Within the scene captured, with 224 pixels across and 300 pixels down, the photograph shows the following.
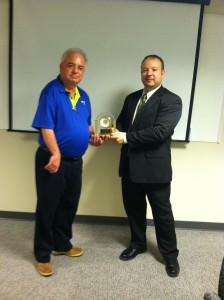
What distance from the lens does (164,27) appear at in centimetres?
246

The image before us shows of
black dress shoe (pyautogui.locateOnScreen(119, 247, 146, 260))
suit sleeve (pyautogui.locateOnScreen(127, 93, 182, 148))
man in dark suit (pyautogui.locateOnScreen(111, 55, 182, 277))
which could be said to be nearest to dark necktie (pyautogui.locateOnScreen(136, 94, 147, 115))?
man in dark suit (pyautogui.locateOnScreen(111, 55, 182, 277))

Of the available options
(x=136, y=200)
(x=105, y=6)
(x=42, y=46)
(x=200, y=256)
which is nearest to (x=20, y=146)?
(x=42, y=46)

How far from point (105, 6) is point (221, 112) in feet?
4.59

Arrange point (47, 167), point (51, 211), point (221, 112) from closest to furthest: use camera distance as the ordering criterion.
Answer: point (47, 167), point (51, 211), point (221, 112)

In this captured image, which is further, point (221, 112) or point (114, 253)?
point (221, 112)

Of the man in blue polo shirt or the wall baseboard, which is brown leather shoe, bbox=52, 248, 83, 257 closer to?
the man in blue polo shirt

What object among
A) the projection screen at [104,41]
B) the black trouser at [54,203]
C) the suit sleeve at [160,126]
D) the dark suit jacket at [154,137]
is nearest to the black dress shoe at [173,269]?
the dark suit jacket at [154,137]

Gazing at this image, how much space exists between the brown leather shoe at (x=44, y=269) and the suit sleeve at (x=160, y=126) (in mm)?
1059

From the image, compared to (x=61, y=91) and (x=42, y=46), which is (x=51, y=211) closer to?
(x=61, y=91)

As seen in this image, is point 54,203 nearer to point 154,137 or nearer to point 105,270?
point 105,270

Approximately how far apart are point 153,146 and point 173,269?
940 millimetres

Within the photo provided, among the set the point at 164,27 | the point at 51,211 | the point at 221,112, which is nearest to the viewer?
the point at 51,211

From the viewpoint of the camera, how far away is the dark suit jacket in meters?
2.02

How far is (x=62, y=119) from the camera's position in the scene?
74.7 inches
